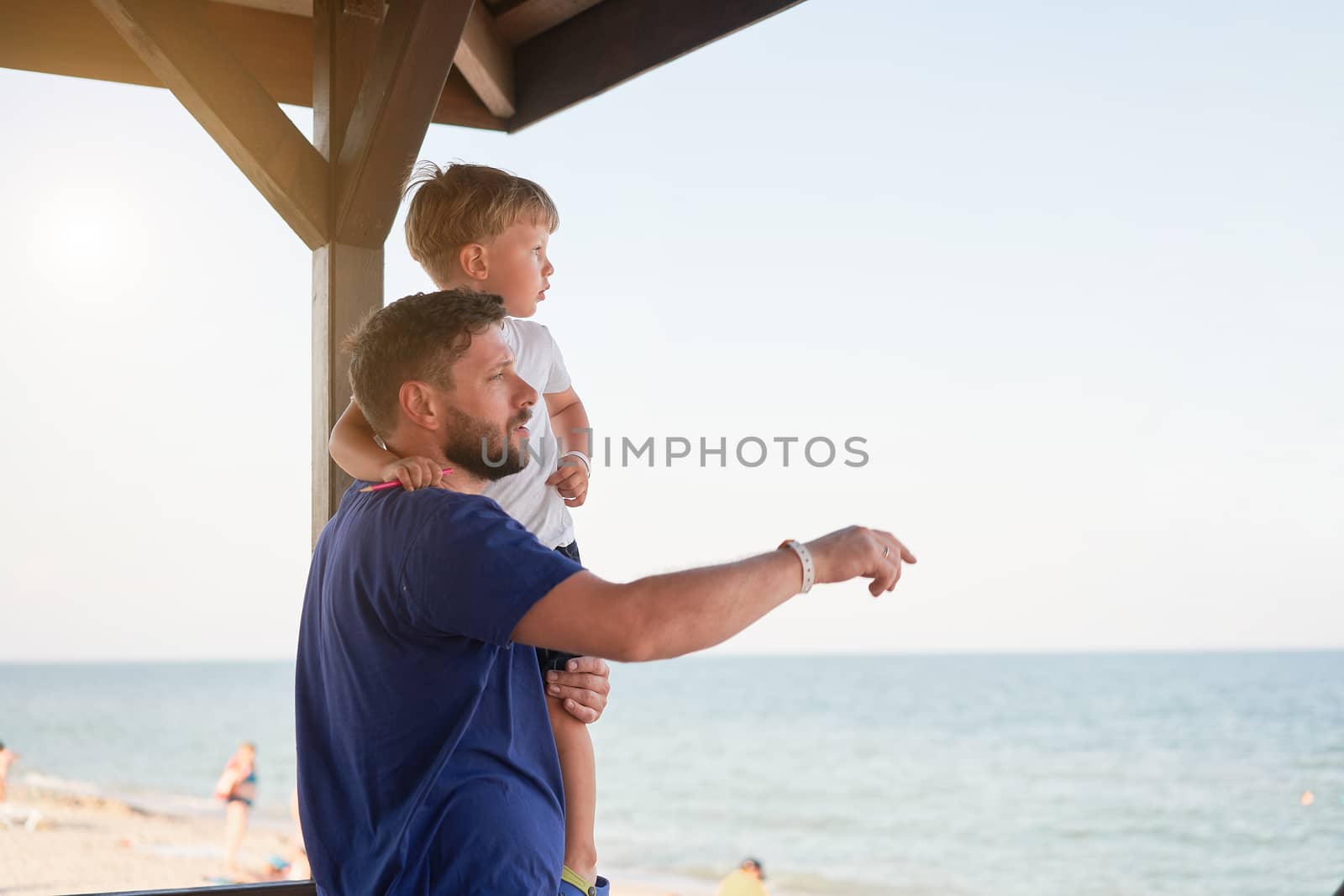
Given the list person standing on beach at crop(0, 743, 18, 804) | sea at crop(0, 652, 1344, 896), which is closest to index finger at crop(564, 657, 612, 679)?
sea at crop(0, 652, 1344, 896)

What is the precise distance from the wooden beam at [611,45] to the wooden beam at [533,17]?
0.02 m

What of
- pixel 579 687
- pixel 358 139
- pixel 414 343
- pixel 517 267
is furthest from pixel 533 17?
pixel 579 687

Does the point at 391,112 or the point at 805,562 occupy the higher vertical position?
the point at 391,112

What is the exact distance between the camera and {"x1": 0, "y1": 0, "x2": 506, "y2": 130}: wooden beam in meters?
2.76

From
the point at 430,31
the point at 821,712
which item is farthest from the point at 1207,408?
the point at 430,31

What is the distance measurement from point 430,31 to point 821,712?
26231 millimetres

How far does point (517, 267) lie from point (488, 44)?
1260 millimetres

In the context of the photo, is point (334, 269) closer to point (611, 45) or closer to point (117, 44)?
point (117, 44)

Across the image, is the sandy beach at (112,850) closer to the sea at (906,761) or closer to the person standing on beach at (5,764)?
the person standing on beach at (5,764)

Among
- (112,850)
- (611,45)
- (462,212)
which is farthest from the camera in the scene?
(112,850)

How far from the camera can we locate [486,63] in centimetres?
316

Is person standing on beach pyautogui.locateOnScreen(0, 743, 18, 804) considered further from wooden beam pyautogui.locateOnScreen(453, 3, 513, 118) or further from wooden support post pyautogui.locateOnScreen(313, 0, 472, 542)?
wooden support post pyautogui.locateOnScreen(313, 0, 472, 542)

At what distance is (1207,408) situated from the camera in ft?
93.4

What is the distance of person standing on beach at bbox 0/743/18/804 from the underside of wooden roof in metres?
15.5
